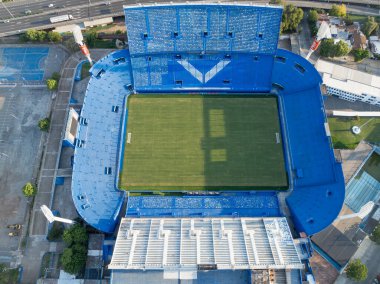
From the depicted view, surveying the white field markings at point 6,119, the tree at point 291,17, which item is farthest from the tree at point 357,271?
the white field markings at point 6,119

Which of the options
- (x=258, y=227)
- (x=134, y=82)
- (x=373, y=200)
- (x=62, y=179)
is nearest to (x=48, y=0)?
(x=134, y=82)

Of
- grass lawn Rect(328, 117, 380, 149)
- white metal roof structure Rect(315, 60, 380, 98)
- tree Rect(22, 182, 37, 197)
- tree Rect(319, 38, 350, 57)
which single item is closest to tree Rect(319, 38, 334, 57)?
tree Rect(319, 38, 350, 57)

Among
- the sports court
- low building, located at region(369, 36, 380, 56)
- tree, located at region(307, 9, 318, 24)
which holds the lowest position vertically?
the sports court

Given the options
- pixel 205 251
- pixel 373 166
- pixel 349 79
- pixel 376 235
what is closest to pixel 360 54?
pixel 349 79

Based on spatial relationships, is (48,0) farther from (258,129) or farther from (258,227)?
(258,227)

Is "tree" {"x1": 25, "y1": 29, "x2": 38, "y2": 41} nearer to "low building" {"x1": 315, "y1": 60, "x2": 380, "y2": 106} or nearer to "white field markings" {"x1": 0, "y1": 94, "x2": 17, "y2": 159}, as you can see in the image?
"white field markings" {"x1": 0, "y1": 94, "x2": 17, "y2": 159}
